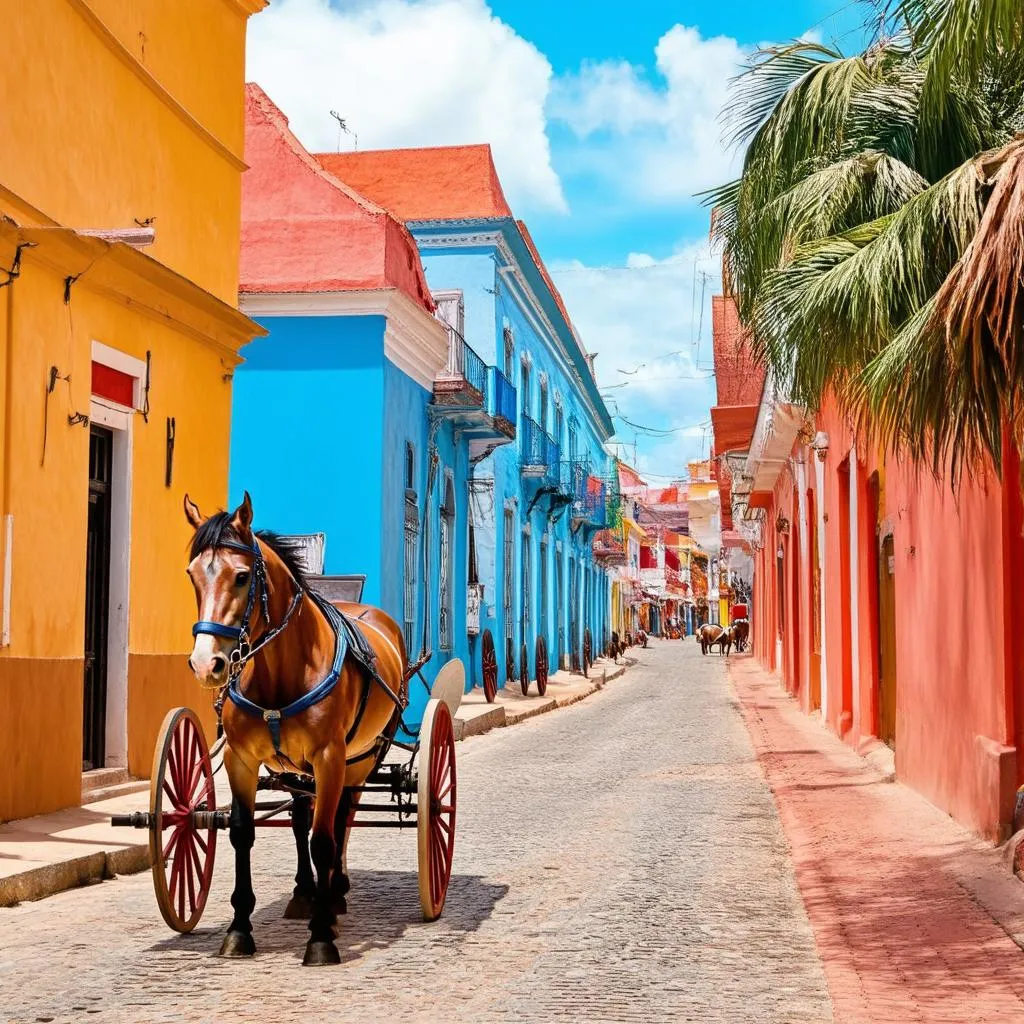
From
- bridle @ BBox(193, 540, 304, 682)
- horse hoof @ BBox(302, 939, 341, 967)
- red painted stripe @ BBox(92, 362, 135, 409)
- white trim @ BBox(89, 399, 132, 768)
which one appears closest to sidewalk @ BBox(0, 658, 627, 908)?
white trim @ BBox(89, 399, 132, 768)

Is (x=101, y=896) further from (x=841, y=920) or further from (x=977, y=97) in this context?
(x=977, y=97)

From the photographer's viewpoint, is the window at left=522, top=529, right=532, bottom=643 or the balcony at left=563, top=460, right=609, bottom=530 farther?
the balcony at left=563, top=460, right=609, bottom=530

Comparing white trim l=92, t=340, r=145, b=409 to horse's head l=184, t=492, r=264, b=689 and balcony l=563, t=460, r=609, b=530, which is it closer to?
horse's head l=184, t=492, r=264, b=689

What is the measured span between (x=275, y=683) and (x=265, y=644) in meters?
0.22

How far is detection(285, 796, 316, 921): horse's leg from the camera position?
6145 mm

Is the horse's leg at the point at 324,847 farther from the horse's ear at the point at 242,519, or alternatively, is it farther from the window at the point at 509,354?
the window at the point at 509,354

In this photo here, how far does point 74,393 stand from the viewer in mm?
10180

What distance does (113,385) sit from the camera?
11.0 meters

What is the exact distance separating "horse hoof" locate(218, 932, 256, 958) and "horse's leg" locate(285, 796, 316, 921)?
21.3 inches

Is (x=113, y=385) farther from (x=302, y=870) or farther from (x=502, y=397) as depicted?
(x=502, y=397)

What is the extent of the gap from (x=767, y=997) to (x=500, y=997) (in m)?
0.94

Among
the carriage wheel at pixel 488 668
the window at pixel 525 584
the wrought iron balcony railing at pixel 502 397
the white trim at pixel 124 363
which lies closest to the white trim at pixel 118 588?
the white trim at pixel 124 363

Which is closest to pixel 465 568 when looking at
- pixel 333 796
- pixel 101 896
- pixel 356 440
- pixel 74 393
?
pixel 356 440

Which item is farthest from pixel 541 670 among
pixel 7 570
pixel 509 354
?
pixel 7 570
